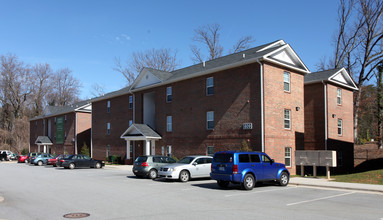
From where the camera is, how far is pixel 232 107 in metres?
25.5

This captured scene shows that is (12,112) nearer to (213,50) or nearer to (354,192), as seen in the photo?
(213,50)

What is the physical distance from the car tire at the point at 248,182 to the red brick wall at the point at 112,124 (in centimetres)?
2489

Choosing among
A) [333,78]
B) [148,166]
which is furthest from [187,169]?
[333,78]

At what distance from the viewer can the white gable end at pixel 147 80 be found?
1348 inches

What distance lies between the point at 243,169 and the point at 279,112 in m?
10.6

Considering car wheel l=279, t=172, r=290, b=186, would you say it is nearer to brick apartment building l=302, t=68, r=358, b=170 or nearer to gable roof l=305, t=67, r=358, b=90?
brick apartment building l=302, t=68, r=358, b=170

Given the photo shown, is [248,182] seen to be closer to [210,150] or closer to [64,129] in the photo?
[210,150]

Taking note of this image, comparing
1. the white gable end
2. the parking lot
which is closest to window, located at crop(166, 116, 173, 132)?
the white gable end

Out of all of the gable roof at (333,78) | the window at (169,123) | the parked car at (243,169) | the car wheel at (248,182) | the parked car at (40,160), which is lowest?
the parked car at (40,160)

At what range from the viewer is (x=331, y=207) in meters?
11.1

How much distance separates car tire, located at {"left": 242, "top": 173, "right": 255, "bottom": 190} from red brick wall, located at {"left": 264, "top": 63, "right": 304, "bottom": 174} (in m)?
8.01

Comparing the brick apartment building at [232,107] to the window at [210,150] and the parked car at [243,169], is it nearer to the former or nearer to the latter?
the window at [210,150]

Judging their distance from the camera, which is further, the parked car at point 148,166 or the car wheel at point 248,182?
the parked car at point 148,166

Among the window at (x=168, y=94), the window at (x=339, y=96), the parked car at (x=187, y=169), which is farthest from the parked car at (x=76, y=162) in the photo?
the window at (x=339, y=96)
